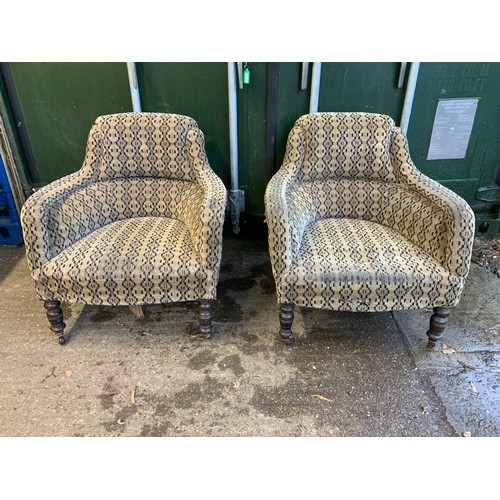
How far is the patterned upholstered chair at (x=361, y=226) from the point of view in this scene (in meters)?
1.55

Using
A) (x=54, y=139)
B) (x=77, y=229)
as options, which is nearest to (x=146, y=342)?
(x=77, y=229)

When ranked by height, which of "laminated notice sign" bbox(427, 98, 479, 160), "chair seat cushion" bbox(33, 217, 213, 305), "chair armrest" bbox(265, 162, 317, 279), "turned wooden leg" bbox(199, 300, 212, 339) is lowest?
"turned wooden leg" bbox(199, 300, 212, 339)

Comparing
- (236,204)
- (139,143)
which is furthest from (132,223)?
(236,204)

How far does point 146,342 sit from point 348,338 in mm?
953

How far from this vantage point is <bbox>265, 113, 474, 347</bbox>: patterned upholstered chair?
61.2 inches

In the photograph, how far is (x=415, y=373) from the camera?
163 centimetres

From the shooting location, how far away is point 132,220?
1984mm

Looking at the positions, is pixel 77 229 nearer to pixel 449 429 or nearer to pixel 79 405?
pixel 79 405

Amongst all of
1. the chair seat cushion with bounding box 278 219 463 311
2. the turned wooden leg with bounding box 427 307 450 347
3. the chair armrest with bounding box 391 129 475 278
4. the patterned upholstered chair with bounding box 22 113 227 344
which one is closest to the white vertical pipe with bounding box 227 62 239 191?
the patterned upholstered chair with bounding box 22 113 227 344

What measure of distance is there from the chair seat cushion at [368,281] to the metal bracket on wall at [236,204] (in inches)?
37.9

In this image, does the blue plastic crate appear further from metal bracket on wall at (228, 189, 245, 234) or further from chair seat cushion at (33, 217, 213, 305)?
metal bracket on wall at (228, 189, 245, 234)

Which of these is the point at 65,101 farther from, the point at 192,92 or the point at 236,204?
the point at 236,204

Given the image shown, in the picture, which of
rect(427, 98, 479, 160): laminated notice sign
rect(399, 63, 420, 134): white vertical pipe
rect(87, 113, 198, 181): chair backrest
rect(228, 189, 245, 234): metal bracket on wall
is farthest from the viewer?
rect(228, 189, 245, 234): metal bracket on wall

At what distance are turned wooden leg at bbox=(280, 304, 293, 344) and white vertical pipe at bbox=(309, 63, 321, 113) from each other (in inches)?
49.2
